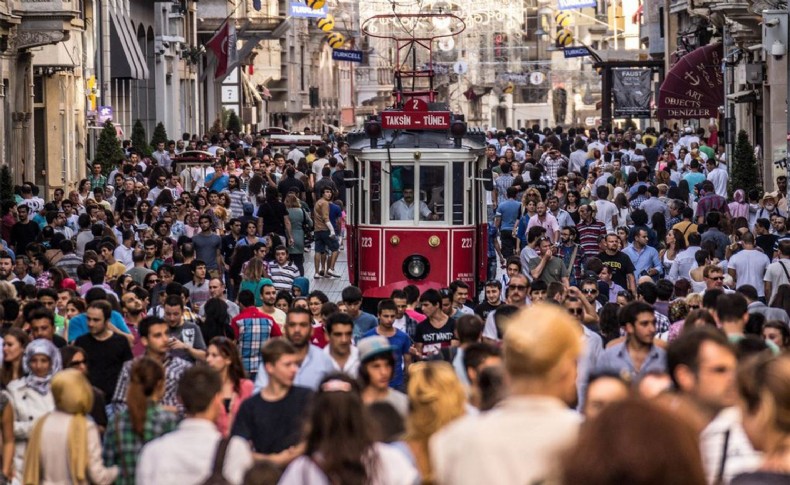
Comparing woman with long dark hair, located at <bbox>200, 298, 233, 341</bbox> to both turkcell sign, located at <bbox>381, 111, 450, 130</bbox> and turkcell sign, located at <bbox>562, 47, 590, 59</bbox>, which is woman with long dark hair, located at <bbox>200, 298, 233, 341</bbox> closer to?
turkcell sign, located at <bbox>381, 111, 450, 130</bbox>

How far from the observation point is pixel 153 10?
56.9 metres

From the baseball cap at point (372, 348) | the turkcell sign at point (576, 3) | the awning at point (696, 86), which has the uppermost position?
the turkcell sign at point (576, 3)

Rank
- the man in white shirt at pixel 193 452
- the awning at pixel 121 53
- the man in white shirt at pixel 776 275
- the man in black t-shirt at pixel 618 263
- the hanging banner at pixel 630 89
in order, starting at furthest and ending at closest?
the hanging banner at pixel 630 89 → the awning at pixel 121 53 → the man in black t-shirt at pixel 618 263 → the man in white shirt at pixel 776 275 → the man in white shirt at pixel 193 452

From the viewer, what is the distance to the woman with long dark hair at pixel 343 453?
21.8ft

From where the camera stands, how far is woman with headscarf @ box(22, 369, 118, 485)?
9156 mm

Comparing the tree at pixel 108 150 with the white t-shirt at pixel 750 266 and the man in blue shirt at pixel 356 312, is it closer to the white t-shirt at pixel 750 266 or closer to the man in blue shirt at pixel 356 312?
the white t-shirt at pixel 750 266

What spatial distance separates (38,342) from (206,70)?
5735 cm

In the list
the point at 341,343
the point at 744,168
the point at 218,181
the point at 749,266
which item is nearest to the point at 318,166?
the point at 218,181

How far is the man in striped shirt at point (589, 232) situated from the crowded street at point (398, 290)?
0.20ft

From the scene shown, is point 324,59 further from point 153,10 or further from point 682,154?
point 682,154

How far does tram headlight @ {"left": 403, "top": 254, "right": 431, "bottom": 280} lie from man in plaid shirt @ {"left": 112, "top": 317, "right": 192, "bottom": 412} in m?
9.35

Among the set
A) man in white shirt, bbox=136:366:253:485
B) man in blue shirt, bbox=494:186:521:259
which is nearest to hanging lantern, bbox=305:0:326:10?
man in blue shirt, bbox=494:186:521:259

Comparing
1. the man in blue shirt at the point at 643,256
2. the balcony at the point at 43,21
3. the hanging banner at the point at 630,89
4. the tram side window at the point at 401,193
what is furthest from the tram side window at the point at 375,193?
the hanging banner at the point at 630,89

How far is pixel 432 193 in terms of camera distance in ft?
70.4
